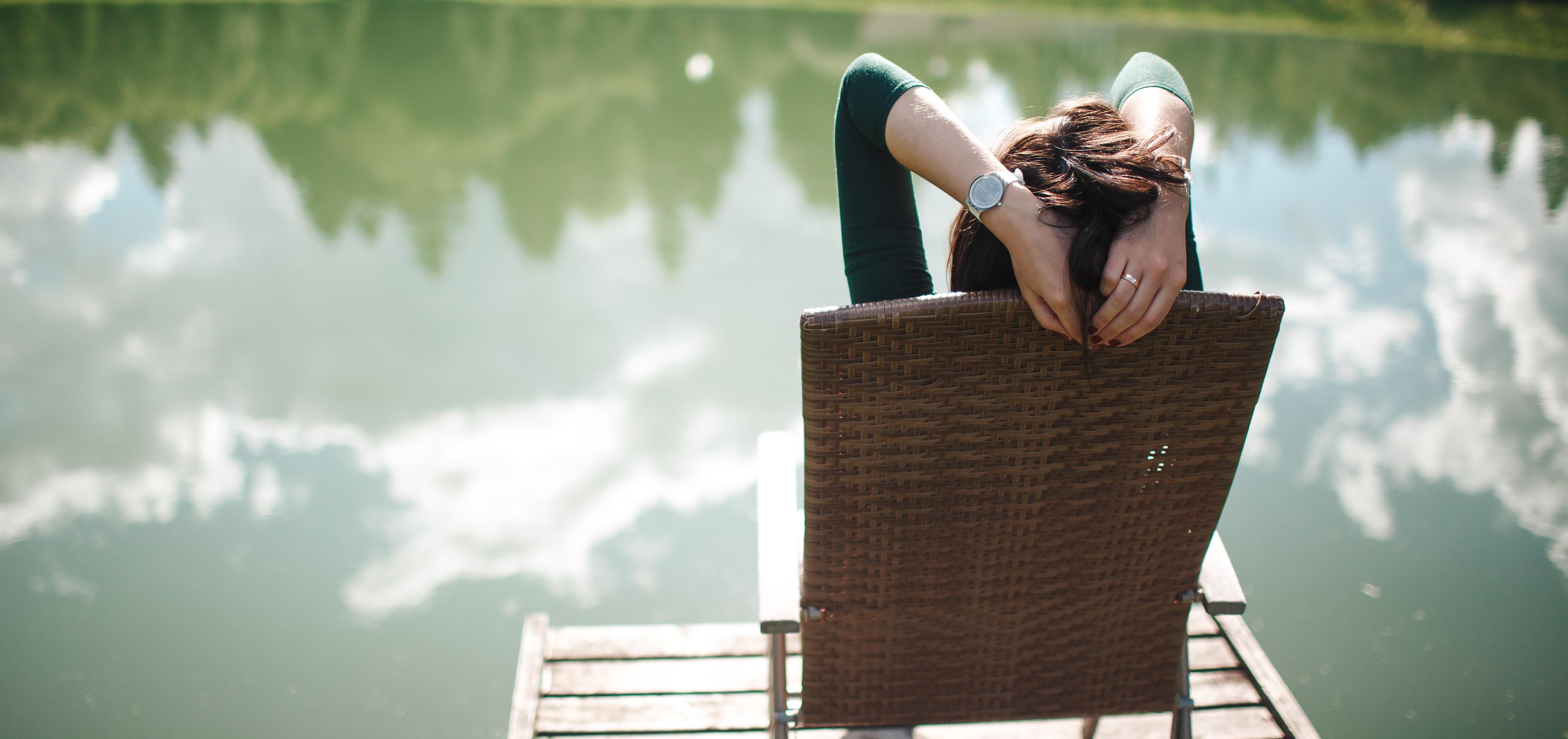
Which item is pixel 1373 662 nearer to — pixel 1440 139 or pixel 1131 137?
pixel 1131 137

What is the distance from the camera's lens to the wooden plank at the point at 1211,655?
5.53ft

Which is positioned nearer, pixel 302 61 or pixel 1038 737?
pixel 1038 737

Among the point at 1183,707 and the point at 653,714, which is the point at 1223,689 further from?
the point at 653,714

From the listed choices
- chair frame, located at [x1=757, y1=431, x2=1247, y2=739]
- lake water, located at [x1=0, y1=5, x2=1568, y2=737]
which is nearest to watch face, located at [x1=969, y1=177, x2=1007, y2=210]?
chair frame, located at [x1=757, y1=431, x2=1247, y2=739]

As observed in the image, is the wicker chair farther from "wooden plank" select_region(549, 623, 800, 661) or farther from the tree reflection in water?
the tree reflection in water

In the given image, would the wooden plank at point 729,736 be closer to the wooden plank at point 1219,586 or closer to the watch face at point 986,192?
the wooden plank at point 1219,586

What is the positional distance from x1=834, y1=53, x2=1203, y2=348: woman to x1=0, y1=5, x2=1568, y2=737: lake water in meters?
1.21

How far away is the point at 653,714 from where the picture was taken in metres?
1.61

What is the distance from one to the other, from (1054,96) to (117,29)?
8.53 metres

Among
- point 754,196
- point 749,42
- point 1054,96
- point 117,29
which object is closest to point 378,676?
point 754,196

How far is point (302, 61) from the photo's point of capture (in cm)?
769

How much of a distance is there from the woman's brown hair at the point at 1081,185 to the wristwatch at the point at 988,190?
0.03m

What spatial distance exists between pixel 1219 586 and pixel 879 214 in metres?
0.64

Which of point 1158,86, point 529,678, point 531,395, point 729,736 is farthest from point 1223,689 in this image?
point 531,395
